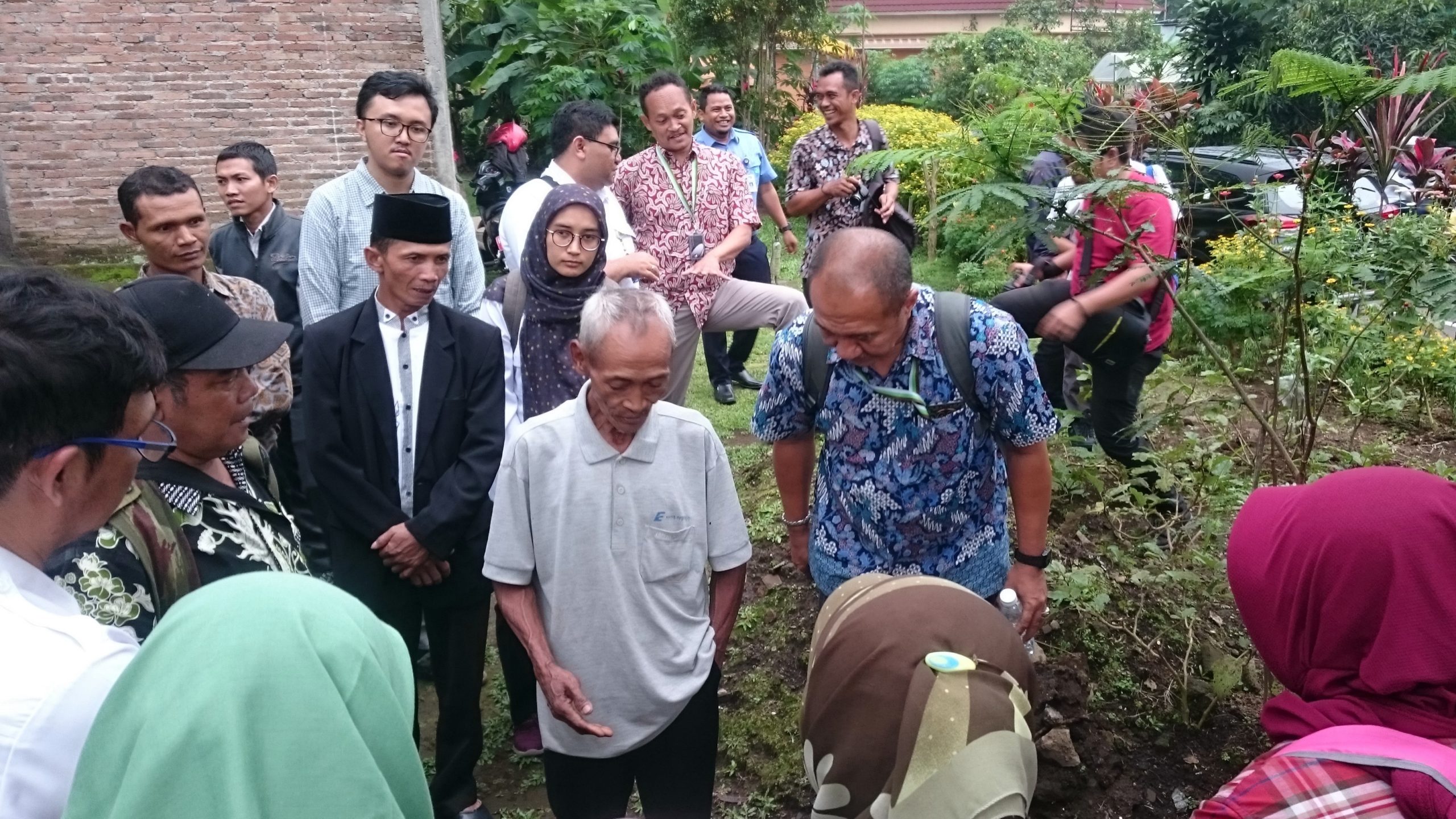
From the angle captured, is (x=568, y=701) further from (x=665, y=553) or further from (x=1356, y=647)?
(x=1356, y=647)

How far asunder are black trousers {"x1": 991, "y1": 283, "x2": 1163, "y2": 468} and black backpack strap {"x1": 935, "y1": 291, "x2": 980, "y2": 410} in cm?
169

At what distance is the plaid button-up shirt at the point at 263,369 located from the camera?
291cm

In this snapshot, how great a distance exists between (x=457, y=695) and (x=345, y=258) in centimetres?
164

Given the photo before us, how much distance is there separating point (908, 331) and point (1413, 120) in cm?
142

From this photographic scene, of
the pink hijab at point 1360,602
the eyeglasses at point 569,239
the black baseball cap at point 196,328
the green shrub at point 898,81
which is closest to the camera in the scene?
the pink hijab at point 1360,602

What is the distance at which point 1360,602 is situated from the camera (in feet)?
4.83

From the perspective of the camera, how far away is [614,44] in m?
11.6

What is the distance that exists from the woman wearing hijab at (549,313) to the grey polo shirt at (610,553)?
98 cm

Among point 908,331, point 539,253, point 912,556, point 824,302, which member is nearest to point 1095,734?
point 912,556

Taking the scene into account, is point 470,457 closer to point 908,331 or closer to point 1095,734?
point 908,331

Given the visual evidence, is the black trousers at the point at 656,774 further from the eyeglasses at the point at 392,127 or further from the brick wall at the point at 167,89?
the brick wall at the point at 167,89

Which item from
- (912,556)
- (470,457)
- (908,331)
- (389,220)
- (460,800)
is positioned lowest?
(460,800)

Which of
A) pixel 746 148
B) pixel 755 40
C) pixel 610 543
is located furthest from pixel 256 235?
pixel 755 40

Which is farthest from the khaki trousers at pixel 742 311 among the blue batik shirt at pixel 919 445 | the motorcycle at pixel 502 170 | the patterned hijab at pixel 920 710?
the motorcycle at pixel 502 170
